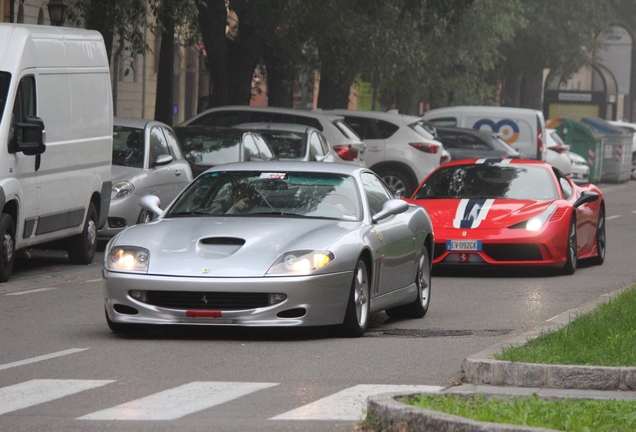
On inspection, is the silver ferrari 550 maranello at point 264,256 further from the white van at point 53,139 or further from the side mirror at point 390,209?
the white van at point 53,139

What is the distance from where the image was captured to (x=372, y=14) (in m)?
29.8

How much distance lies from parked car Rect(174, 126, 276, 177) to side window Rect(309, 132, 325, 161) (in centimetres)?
150

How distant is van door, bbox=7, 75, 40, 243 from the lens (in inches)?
564

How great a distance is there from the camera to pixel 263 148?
21.5m

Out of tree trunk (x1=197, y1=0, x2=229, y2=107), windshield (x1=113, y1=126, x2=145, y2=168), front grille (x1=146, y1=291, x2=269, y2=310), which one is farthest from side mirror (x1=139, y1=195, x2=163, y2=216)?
tree trunk (x1=197, y1=0, x2=229, y2=107)

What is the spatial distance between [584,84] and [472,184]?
83.8 meters

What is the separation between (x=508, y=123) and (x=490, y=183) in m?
16.9

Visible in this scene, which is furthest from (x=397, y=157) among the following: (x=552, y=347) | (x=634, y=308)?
(x=552, y=347)

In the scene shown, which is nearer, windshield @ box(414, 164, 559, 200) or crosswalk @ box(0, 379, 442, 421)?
crosswalk @ box(0, 379, 442, 421)

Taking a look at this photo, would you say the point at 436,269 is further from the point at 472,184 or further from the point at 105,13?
the point at 105,13

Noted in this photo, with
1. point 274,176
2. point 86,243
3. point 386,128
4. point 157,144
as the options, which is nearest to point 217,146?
point 157,144

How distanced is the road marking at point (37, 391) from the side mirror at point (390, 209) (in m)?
3.33

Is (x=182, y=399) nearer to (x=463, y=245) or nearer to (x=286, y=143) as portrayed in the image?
(x=463, y=245)

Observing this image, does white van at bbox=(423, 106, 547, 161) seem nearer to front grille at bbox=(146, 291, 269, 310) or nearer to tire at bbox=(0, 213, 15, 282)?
tire at bbox=(0, 213, 15, 282)
